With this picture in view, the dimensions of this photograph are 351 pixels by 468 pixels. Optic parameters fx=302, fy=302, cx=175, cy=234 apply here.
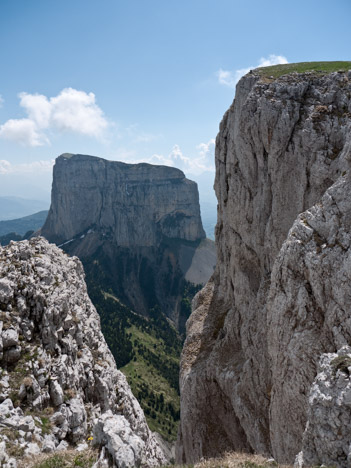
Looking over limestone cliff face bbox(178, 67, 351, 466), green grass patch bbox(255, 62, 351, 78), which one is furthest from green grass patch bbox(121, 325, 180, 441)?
green grass patch bbox(255, 62, 351, 78)

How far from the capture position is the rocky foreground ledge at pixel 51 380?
15242 mm

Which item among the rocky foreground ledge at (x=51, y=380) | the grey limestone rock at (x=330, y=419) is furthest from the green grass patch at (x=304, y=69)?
the rocky foreground ledge at (x=51, y=380)

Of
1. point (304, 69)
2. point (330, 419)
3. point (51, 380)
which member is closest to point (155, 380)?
point (51, 380)

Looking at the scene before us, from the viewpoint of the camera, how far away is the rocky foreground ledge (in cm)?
1524

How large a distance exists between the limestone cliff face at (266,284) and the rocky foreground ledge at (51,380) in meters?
9.87

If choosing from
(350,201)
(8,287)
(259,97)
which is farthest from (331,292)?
(259,97)

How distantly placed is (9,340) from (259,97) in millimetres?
35905

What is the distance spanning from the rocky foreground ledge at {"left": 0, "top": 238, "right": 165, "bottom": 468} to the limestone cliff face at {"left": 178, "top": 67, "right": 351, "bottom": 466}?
9873 millimetres

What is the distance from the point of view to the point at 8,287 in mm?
21922

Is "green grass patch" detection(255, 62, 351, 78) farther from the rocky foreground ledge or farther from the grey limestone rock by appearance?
the rocky foreground ledge

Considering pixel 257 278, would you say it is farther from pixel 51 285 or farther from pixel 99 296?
pixel 99 296

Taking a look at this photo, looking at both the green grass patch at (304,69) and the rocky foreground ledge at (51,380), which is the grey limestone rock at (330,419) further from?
the green grass patch at (304,69)

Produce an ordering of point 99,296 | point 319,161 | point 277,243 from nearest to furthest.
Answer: point 319,161 < point 277,243 < point 99,296

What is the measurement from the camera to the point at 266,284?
3444 cm
